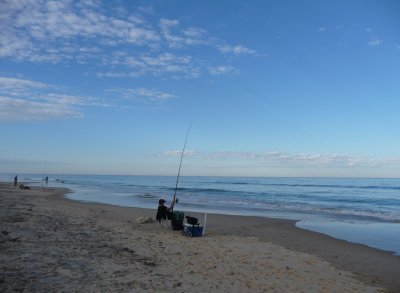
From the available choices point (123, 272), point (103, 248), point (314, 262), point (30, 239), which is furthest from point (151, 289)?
point (314, 262)

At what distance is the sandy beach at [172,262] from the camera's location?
5.92 m

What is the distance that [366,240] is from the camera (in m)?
12.6

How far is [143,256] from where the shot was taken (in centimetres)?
794

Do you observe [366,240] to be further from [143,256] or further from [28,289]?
[28,289]

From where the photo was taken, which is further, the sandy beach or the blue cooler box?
the blue cooler box

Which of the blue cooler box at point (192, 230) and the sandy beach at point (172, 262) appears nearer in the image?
the sandy beach at point (172, 262)

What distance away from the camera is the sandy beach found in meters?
5.92

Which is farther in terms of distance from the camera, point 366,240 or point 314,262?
point 366,240

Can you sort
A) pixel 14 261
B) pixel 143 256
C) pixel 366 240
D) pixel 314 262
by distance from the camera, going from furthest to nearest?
pixel 366 240
pixel 314 262
pixel 143 256
pixel 14 261

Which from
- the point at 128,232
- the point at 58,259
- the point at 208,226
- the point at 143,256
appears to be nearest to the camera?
the point at 58,259

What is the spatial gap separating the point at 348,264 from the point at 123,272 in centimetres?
559

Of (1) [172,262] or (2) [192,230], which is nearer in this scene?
(1) [172,262]

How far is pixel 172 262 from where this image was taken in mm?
7621

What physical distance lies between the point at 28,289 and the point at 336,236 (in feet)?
36.4
